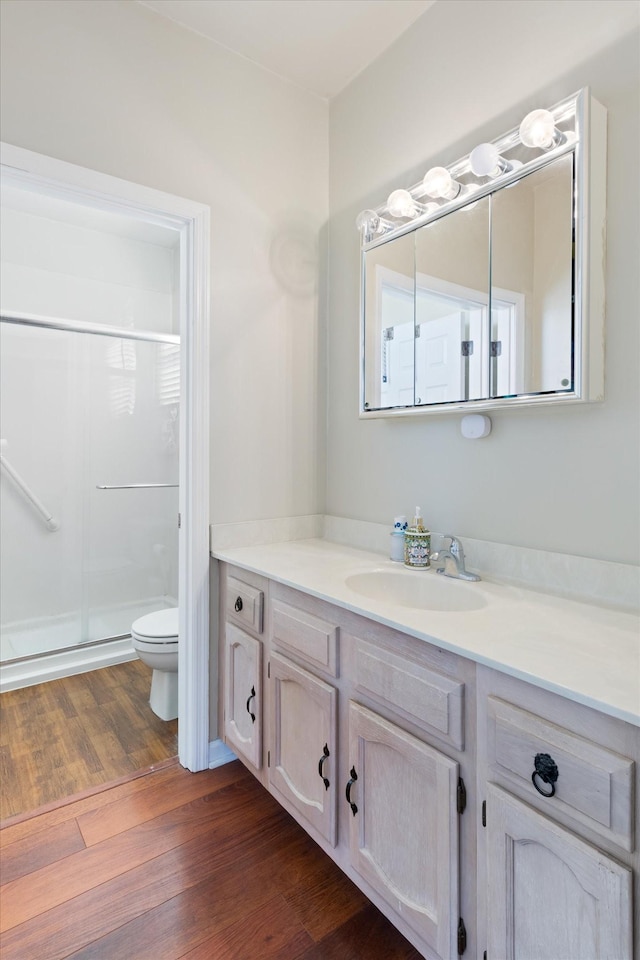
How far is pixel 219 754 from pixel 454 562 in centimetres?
120

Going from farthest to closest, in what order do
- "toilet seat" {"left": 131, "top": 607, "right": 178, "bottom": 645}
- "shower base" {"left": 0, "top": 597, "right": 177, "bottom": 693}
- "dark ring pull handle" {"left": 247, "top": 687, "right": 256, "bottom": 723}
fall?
"shower base" {"left": 0, "top": 597, "right": 177, "bottom": 693} < "toilet seat" {"left": 131, "top": 607, "right": 178, "bottom": 645} < "dark ring pull handle" {"left": 247, "top": 687, "right": 256, "bottom": 723}

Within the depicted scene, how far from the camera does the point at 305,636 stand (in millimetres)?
1369

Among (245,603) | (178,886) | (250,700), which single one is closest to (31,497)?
(245,603)

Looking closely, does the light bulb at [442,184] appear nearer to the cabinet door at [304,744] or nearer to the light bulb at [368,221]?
the light bulb at [368,221]

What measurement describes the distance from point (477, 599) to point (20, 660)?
2452 millimetres

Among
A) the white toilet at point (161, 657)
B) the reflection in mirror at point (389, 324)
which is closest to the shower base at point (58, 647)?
the white toilet at point (161, 657)

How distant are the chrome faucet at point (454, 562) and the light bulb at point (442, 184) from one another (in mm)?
1047

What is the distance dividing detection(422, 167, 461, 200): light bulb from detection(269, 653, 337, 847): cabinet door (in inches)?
57.9

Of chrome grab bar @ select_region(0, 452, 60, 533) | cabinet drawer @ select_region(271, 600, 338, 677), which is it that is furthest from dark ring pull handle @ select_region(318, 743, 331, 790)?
chrome grab bar @ select_region(0, 452, 60, 533)

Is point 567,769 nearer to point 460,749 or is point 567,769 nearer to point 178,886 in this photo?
point 460,749

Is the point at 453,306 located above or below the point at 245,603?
above

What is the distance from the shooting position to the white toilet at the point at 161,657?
2156mm

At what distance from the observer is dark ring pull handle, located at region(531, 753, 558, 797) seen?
0.79 m

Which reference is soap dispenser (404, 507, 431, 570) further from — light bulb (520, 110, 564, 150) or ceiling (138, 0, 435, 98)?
ceiling (138, 0, 435, 98)
